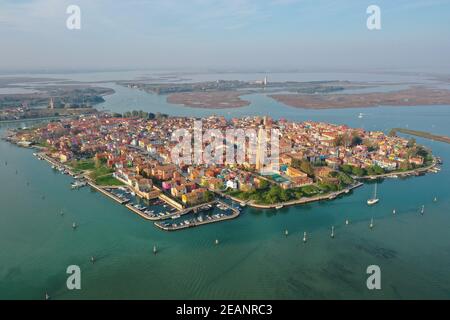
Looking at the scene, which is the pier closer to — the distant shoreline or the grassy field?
the grassy field

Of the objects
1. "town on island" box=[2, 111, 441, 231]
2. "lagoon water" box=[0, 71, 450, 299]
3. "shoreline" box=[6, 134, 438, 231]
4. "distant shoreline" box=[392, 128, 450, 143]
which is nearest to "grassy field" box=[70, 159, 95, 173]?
"town on island" box=[2, 111, 441, 231]

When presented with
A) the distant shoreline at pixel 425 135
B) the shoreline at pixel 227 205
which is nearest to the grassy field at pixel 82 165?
the shoreline at pixel 227 205

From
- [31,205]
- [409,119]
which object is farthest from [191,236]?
[409,119]

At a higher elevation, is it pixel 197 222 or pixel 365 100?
pixel 365 100

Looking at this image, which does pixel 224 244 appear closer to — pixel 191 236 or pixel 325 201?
pixel 191 236

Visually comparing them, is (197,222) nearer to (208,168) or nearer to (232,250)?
(232,250)

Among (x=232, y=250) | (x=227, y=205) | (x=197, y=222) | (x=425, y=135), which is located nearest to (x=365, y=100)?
(x=425, y=135)

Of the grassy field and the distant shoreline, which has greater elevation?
the distant shoreline
